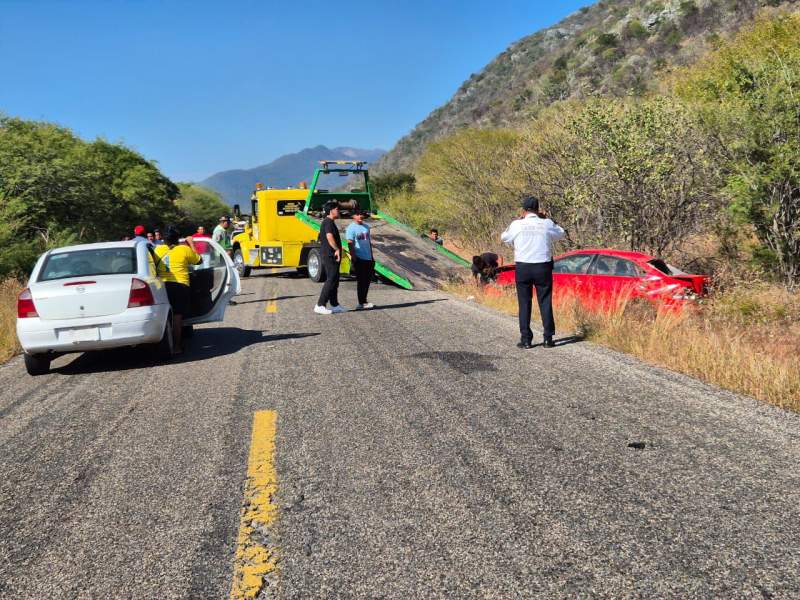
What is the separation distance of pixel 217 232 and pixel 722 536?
15.4 m

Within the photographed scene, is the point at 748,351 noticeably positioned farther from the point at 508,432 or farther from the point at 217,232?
the point at 217,232

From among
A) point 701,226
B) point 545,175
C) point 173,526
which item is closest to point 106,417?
point 173,526

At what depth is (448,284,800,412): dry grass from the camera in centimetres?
597

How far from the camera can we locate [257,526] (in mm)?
3400

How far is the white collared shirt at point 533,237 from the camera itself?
8289mm

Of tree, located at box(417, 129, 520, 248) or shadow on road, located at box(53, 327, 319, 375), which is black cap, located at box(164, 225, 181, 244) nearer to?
shadow on road, located at box(53, 327, 319, 375)

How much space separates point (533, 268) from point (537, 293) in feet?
1.09

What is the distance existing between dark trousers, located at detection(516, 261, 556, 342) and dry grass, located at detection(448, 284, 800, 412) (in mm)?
823

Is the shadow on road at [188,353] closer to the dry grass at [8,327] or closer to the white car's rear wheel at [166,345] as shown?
the white car's rear wheel at [166,345]

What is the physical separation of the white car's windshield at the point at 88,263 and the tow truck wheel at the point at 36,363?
913 mm

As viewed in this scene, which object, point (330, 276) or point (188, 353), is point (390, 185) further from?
point (188, 353)

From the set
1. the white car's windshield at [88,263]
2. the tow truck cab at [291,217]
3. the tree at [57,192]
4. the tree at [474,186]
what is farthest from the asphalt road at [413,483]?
the tree at [474,186]

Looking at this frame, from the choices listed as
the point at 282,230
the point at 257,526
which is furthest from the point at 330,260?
the point at 257,526

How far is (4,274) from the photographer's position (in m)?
17.5
